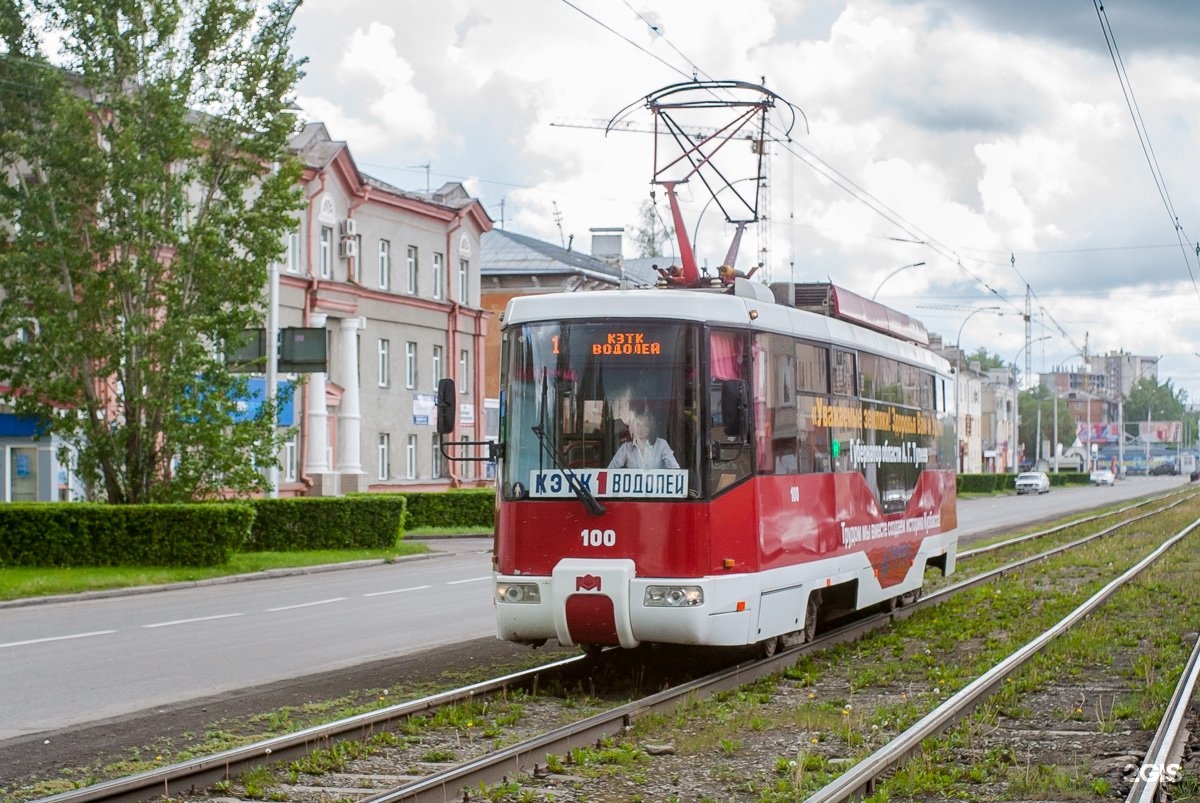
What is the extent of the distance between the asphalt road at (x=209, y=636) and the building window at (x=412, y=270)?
27.0 meters

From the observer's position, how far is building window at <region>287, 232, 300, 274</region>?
153ft

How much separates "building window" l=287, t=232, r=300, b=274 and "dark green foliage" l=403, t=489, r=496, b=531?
787 centimetres

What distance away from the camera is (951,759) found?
9094mm

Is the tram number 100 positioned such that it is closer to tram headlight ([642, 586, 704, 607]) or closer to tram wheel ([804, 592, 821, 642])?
tram headlight ([642, 586, 704, 607])

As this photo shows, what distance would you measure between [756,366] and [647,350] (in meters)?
1.09

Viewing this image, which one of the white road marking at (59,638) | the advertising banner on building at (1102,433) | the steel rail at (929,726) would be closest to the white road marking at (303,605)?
the white road marking at (59,638)

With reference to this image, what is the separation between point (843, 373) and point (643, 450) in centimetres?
365

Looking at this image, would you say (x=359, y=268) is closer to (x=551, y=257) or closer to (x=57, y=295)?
(x=551, y=257)

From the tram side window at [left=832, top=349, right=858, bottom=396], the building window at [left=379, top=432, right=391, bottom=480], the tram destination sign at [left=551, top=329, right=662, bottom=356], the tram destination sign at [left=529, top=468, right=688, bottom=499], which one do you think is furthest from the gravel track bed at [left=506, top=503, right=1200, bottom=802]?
the building window at [left=379, top=432, right=391, bottom=480]

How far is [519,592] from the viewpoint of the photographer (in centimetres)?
1215

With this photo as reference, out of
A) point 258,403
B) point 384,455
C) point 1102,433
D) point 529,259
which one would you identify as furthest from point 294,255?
point 1102,433

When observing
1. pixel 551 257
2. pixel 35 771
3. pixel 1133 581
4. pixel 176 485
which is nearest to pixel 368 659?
pixel 35 771

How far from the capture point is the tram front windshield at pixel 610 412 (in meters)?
12.0

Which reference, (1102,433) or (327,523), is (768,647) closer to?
(327,523)
